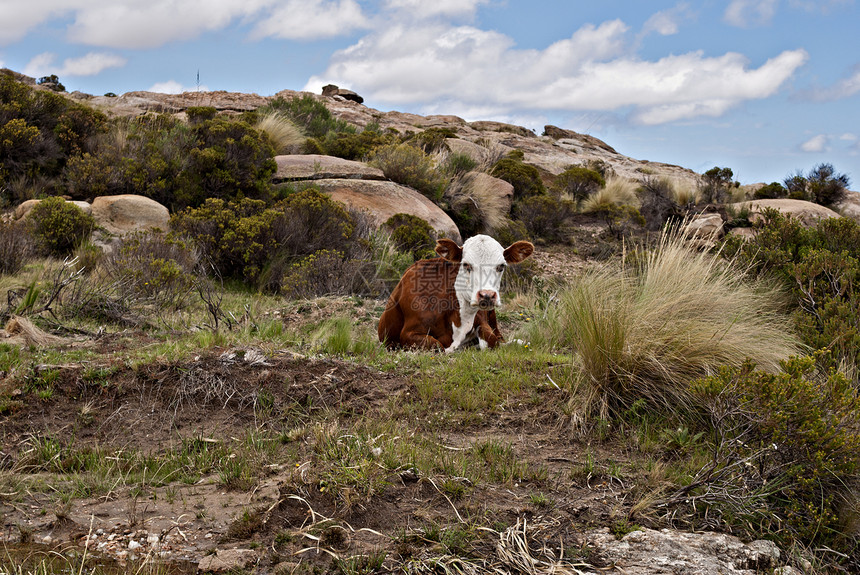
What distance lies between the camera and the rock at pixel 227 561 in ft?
9.52

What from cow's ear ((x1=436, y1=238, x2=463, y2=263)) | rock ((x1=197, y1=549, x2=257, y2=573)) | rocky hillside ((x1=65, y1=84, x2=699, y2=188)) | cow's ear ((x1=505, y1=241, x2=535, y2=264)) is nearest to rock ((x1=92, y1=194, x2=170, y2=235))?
cow's ear ((x1=436, y1=238, x2=463, y2=263))

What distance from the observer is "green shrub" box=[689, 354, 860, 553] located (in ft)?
11.1

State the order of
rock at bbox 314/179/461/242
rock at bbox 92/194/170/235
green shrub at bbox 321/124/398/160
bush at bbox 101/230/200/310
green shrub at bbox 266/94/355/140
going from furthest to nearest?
green shrub at bbox 266/94/355/140 → green shrub at bbox 321/124/398/160 → rock at bbox 314/179/461/242 → rock at bbox 92/194/170/235 → bush at bbox 101/230/200/310

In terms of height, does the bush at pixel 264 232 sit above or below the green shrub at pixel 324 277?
above

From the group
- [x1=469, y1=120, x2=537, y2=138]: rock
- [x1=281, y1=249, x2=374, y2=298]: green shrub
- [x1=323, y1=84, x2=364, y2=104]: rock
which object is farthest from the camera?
[x1=323, y1=84, x2=364, y2=104]: rock

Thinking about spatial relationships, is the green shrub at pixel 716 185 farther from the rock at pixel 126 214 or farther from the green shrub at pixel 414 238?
the rock at pixel 126 214

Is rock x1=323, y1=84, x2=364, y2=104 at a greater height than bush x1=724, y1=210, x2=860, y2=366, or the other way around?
rock x1=323, y1=84, x2=364, y2=104

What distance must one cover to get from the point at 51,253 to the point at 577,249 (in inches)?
478

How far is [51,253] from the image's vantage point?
34.9 feet

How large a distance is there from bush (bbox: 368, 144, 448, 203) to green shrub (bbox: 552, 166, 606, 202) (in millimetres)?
6932

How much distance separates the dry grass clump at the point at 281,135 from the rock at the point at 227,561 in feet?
52.6

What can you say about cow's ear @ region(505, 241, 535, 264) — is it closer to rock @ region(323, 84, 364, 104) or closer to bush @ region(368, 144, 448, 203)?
bush @ region(368, 144, 448, 203)

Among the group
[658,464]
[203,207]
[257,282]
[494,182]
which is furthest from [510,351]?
Result: [494,182]

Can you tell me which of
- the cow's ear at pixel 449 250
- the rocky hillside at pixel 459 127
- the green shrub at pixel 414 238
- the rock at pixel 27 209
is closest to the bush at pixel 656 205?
the rocky hillside at pixel 459 127
